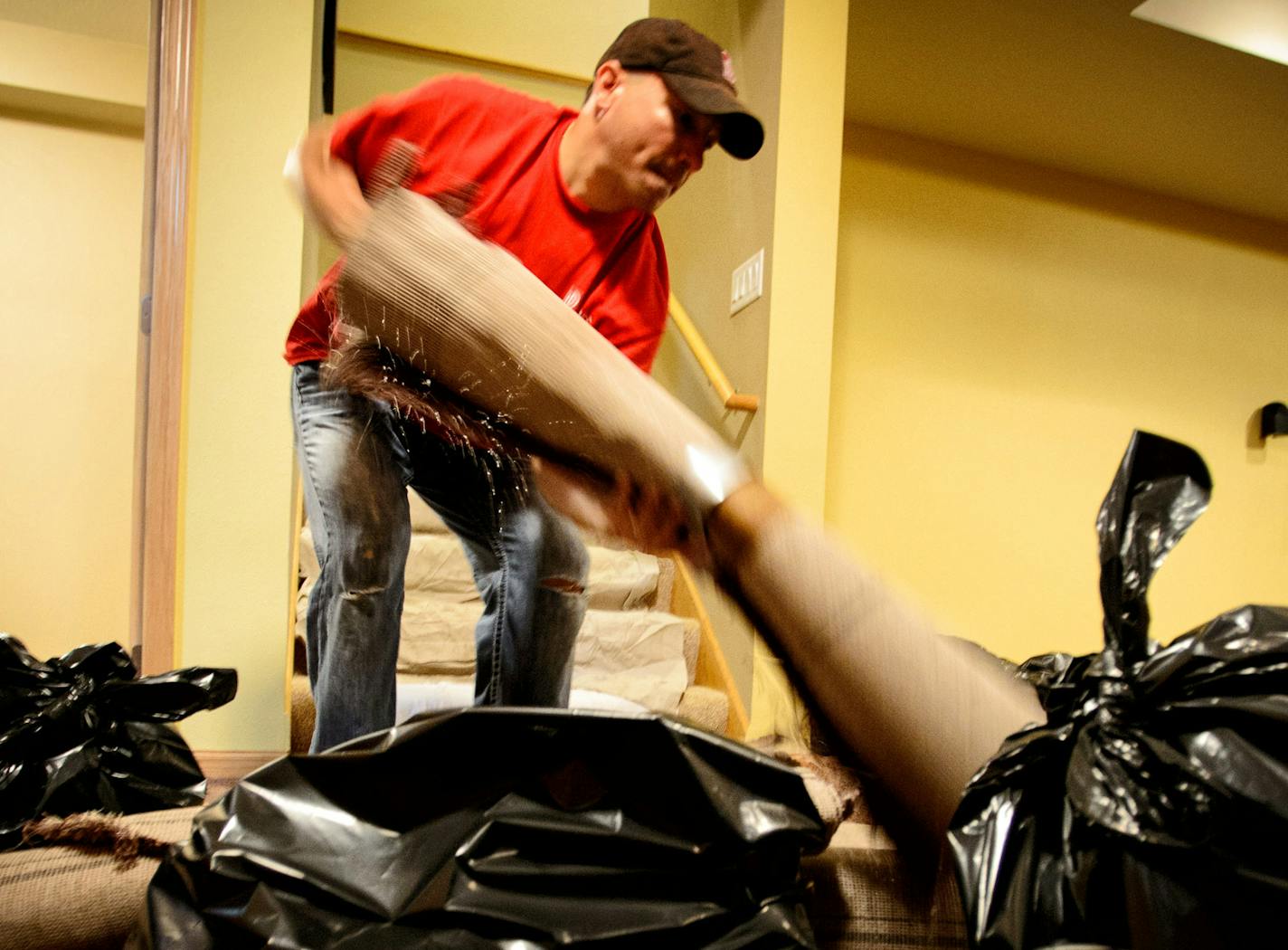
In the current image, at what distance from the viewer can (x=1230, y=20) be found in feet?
6.73

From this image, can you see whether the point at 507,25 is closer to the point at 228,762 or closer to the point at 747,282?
the point at 747,282

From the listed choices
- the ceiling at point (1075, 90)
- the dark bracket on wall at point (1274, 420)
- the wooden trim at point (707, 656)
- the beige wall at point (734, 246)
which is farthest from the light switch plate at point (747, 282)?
the dark bracket on wall at point (1274, 420)

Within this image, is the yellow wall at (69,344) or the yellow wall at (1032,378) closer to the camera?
the yellow wall at (1032,378)

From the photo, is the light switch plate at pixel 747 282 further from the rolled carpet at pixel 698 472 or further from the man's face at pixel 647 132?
the rolled carpet at pixel 698 472

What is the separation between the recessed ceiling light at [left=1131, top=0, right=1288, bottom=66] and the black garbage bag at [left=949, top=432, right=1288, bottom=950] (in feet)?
6.81

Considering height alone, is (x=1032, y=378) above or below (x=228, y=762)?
above

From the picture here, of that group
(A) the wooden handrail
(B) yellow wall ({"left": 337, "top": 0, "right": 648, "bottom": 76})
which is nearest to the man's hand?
(A) the wooden handrail

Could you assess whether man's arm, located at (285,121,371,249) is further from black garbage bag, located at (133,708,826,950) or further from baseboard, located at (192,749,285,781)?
baseboard, located at (192,749,285,781)

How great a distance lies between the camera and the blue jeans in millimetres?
941

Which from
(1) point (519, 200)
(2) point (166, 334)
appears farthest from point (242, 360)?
(1) point (519, 200)

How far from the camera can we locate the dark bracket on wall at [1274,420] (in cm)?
323

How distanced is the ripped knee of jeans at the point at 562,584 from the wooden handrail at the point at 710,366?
819 millimetres

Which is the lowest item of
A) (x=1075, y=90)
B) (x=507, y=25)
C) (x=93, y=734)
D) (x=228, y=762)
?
(x=228, y=762)

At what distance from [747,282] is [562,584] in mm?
1050
